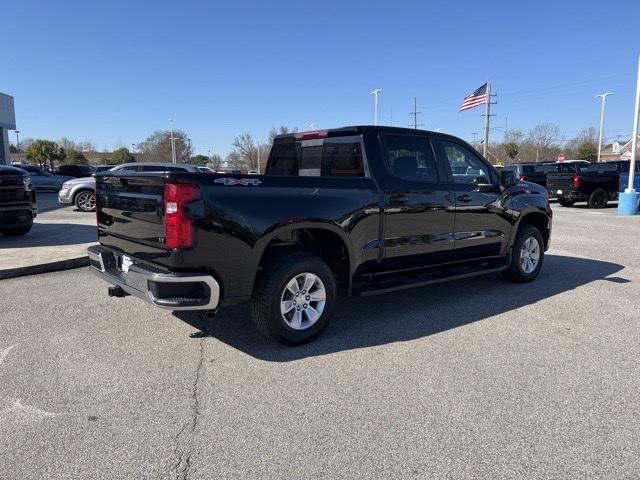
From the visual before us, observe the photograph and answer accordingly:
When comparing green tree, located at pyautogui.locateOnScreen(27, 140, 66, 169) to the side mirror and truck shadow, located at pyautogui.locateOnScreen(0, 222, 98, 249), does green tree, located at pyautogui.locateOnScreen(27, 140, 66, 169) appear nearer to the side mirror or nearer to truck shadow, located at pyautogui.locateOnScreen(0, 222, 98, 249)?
truck shadow, located at pyautogui.locateOnScreen(0, 222, 98, 249)

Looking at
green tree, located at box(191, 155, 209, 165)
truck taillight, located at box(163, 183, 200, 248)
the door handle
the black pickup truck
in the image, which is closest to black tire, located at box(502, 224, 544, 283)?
the black pickup truck

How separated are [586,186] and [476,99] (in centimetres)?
1026

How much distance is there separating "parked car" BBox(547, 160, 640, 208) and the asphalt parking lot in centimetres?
1554

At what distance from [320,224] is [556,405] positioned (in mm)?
2306

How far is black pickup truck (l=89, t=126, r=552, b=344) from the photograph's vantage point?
12.7 ft

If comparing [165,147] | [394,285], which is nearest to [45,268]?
[394,285]

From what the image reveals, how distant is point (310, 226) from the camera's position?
443 centimetres

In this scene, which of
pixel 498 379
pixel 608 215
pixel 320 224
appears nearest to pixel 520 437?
pixel 498 379

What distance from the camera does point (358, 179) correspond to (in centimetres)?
484

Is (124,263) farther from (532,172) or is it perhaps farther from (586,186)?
(532,172)

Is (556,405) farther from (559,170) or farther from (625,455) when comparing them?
(559,170)

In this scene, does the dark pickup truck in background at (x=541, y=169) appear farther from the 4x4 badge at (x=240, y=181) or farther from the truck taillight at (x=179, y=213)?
the truck taillight at (x=179, y=213)

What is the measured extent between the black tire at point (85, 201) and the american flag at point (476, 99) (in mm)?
20970

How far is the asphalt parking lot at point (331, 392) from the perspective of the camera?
110 inches
